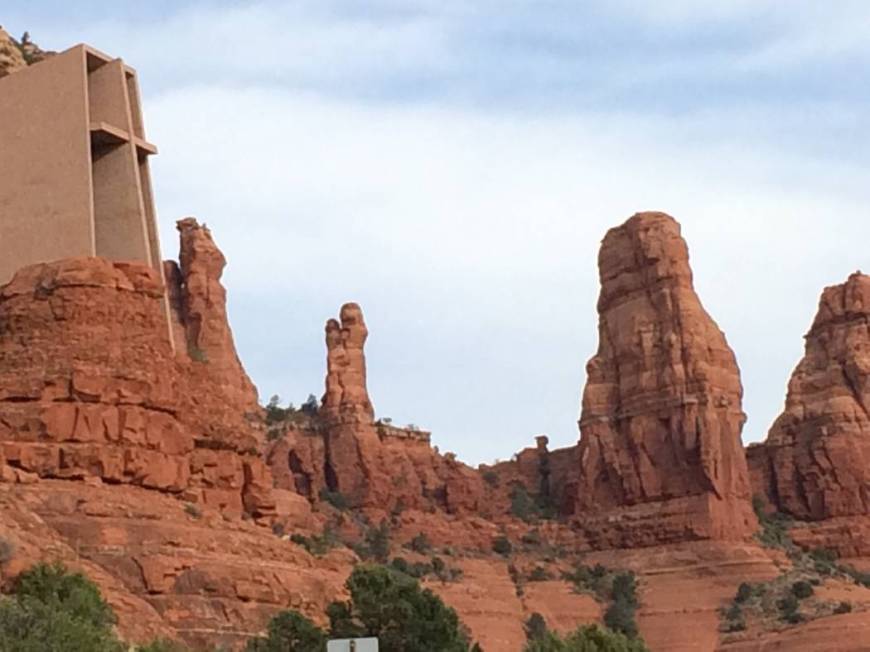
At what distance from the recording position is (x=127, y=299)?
45.7 metres

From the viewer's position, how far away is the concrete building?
4756cm

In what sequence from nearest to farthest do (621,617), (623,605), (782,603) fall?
(782,603) → (621,617) → (623,605)

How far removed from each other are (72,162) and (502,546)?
52019 mm

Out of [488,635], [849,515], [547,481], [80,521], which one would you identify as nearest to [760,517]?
[849,515]

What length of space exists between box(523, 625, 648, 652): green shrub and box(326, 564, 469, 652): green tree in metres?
3.02

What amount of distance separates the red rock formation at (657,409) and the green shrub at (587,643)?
4391cm

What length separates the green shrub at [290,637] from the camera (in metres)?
38.4

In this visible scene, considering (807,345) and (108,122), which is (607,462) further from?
(108,122)

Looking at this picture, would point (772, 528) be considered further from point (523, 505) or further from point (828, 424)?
point (523, 505)

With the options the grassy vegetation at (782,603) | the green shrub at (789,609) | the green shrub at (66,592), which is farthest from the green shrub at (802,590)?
the green shrub at (66,592)

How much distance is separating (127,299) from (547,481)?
6473 centimetres

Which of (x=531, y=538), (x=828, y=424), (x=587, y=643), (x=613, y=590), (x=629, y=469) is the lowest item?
(x=587, y=643)

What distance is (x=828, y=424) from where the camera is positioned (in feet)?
323

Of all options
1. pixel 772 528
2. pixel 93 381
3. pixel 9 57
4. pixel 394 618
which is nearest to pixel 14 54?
pixel 9 57
